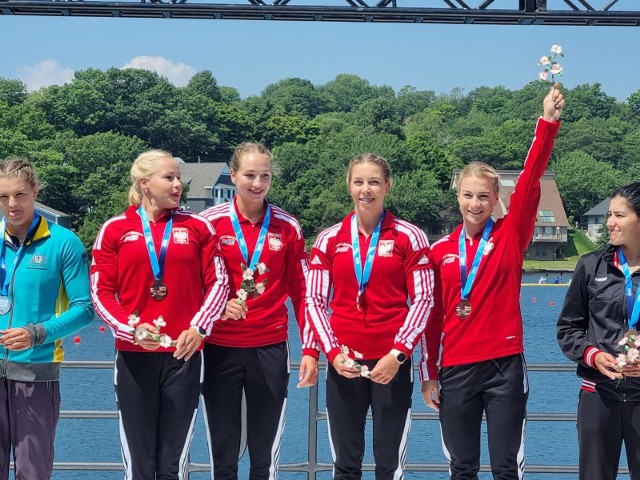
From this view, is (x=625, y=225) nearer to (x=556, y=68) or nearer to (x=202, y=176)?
(x=556, y=68)

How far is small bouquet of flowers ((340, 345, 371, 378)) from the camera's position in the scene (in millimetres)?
4422

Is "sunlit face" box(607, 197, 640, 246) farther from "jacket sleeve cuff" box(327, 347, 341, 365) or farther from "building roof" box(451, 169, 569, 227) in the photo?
"building roof" box(451, 169, 569, 227)

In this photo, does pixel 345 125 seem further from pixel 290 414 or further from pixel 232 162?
pixel 232 162

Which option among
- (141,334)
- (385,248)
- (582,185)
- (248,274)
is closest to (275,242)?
(248,274)

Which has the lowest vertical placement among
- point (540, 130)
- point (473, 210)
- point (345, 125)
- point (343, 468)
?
point (343, 468)

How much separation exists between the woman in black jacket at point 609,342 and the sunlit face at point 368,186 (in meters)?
1.02

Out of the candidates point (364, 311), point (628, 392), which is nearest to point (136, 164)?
point (364, 311)

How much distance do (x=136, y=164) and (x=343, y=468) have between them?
5.86 ft

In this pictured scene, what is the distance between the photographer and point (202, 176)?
A: 107m

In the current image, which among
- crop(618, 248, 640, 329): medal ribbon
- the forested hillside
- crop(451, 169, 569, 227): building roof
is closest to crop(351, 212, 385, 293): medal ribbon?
crop(618, 248, 640, 329): medal ribbon

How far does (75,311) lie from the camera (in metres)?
4.41

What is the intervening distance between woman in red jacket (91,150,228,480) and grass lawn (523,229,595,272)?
79646 mm

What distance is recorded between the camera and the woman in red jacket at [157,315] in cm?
443

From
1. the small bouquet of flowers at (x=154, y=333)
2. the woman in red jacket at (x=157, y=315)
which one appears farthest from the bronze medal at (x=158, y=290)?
the small bouquet of flowers at (x=154, y=333)
